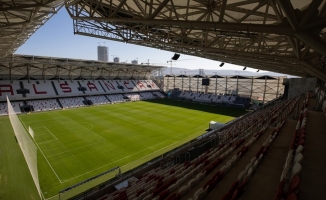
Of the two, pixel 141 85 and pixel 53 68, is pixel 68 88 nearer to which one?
pixel 53 68

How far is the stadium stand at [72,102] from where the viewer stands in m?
34.5

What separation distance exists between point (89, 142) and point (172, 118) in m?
13.1

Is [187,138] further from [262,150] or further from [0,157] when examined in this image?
[0,157]

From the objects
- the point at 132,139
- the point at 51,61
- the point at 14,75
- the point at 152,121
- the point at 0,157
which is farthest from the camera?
the point at 14,75

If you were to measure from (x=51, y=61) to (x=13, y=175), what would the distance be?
24.4m

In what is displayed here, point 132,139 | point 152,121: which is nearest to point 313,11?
point 132,139

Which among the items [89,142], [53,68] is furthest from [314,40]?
[53,68]

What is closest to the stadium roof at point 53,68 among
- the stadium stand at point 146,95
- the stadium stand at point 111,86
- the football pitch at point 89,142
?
the stadium stand at point 111,86

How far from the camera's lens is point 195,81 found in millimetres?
50312

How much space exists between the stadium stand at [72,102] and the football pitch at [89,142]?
664cm

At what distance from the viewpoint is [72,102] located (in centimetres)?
3575

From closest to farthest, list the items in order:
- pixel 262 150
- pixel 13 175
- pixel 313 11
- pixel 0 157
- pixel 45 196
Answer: pixel 313 11 → pixel 262 150 → pixel 45 196 → pixel 13 175 → pixel 0 157

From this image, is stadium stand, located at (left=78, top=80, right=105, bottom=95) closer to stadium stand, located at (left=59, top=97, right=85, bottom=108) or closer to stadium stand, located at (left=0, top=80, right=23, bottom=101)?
stadium stand, located at (left=59, top=97, right=85, bottom=108)

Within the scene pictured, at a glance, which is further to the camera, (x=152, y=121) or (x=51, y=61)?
(x=51, y=61)
